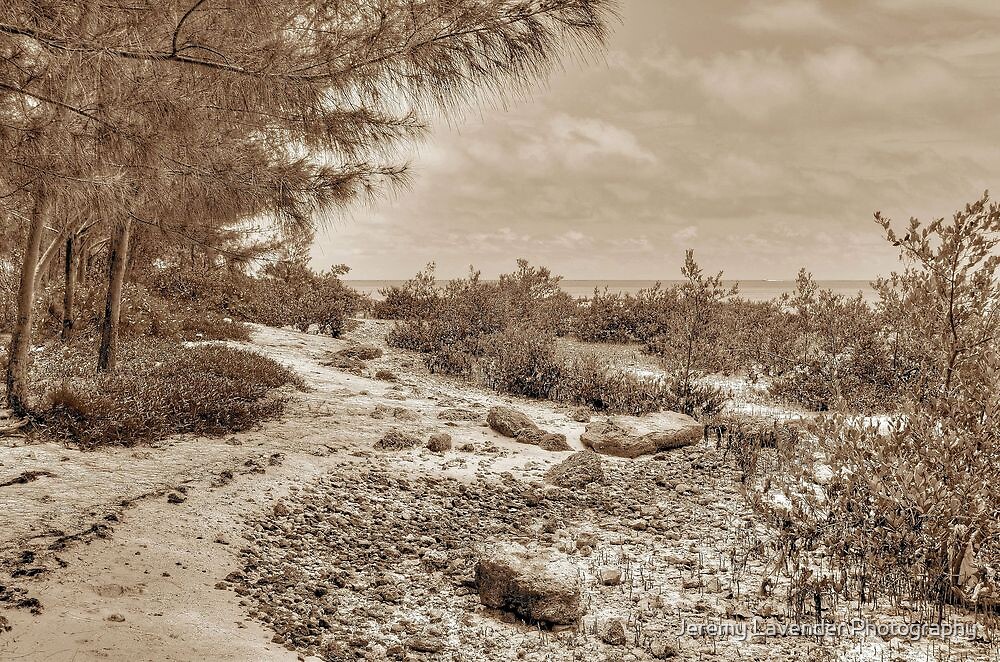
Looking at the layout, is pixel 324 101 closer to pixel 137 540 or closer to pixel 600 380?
pixel 137 540

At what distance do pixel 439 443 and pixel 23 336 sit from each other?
423 centimetres

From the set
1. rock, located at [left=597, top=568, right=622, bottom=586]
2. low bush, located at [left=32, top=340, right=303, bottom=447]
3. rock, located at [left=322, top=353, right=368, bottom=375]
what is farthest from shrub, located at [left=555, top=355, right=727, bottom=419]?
rock, located at [left=597, top=568, right=622, bottom=586]

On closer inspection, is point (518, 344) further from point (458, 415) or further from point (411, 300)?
point (411, 300)

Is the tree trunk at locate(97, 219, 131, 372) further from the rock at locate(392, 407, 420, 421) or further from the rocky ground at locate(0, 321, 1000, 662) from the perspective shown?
the rock at locate(392, 407, 420, 421)

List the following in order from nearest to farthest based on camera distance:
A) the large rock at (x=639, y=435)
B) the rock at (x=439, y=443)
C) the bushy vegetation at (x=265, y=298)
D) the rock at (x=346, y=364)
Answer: the rock at (x=439, y=443) < the large rock at (x=639, y=435) < the rock at (x=346, y=364) < the bushy vegetation at (x=265, y=298)

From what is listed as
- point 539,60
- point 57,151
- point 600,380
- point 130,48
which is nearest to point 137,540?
point 57,151

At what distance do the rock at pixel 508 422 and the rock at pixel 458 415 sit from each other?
37 centimetres

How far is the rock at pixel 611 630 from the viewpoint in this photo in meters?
3.35

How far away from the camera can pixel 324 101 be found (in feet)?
12.1

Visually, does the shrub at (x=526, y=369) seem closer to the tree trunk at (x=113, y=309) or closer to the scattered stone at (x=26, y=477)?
the tree trunk at (x=113, y=309)

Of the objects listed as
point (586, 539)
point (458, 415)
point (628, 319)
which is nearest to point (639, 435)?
point (458, 415)

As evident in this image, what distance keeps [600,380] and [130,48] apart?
301 inches

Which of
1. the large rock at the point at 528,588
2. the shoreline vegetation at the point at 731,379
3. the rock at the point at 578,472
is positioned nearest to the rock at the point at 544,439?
the shoreline vegetation at the point at 731,379

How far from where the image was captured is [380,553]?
444 cm
